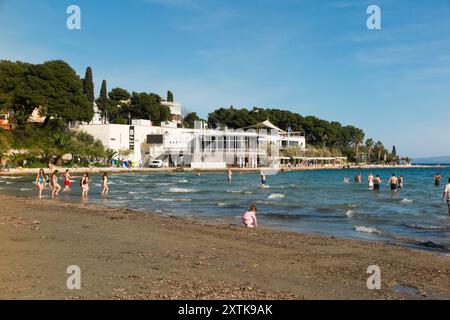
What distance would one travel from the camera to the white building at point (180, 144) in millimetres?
90438

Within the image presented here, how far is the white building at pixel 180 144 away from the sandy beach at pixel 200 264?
252 ft

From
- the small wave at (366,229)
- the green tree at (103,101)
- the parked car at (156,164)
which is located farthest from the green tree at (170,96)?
the small wave at (366,229)

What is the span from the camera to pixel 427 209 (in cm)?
2602

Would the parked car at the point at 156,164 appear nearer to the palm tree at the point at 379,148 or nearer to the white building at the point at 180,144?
the white building at the point at 180,144

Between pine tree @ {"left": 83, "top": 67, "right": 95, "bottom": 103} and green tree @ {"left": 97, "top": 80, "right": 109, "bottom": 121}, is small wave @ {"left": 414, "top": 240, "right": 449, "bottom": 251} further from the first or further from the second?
green tree @ {"left": 97, "top": 80, "right": 109, "bottom": 121}

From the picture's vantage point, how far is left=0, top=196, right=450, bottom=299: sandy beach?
7422 mm

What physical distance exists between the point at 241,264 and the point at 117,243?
3811 mm

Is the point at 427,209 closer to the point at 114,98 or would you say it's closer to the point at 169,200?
the point at 169,200

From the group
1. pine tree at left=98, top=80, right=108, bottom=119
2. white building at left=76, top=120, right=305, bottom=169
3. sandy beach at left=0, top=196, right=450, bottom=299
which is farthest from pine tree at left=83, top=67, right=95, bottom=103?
sandy beach at left=0, top=196, right=450, bottom=299

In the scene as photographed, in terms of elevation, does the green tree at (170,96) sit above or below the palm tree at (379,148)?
above

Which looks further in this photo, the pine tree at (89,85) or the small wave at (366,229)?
the pine tree at (89,85)

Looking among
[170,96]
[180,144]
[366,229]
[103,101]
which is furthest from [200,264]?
[170,96]

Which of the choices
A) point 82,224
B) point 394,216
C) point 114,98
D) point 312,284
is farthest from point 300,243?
point 114,98

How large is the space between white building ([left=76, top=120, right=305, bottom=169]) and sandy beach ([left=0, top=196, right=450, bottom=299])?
76714 mm
